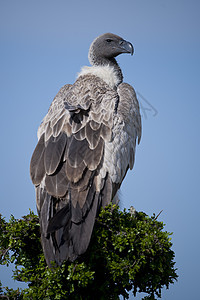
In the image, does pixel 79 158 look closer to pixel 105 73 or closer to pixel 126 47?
pixel 105 73

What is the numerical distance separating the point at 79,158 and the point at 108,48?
366cm

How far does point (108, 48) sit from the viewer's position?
332 inches

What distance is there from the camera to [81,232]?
5039 millimetres

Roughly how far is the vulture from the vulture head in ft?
3.79

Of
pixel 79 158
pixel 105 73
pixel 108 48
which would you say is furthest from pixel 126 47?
pixel 79 158

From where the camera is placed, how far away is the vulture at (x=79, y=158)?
5078 mm

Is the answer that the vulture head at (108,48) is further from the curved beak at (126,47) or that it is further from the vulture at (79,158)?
the vulture at (79,158)

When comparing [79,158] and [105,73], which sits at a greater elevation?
[105,73]

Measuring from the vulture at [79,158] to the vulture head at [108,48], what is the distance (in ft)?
3.79

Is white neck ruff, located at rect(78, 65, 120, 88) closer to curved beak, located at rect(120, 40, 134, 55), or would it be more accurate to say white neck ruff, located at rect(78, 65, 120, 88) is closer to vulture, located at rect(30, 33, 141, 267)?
vulture, located at rect(30, 33, 141, 267)

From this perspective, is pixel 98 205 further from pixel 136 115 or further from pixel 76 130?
pixel 136 115

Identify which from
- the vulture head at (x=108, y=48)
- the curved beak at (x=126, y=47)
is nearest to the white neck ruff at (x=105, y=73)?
the vulture head at (x=108, y=48)

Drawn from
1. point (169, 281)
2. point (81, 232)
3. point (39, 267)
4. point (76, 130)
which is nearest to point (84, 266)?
point (81, 232)

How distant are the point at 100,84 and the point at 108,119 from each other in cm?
125
